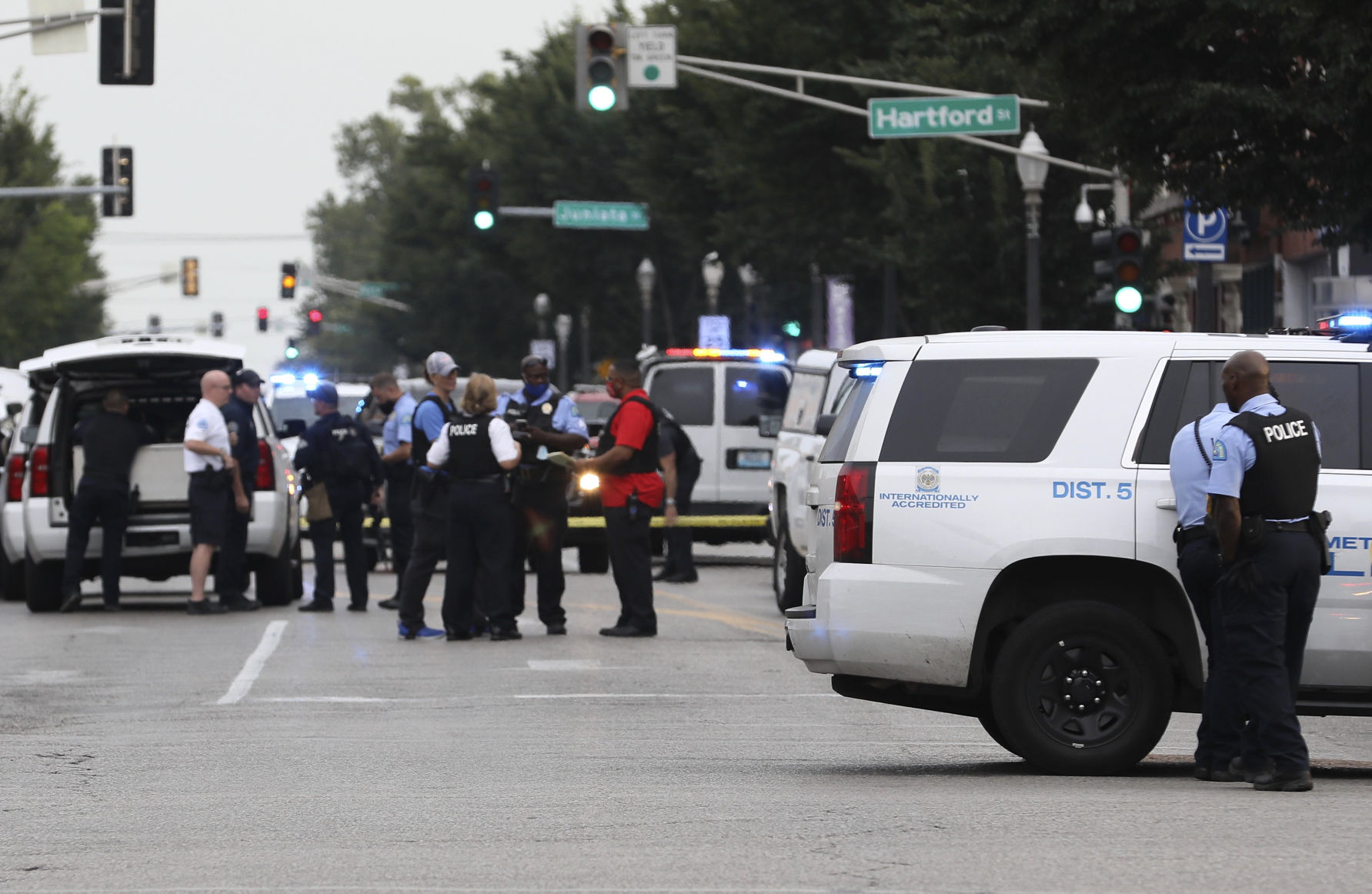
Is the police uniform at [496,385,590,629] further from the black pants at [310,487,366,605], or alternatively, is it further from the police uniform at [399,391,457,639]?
the black pants at [310,487,366,605]

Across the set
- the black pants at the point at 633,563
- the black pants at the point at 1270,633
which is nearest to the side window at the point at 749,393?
the black pants at the point at 633,563

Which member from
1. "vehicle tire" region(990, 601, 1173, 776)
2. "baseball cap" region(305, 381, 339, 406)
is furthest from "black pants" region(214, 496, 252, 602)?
"vehicle tire" region(990, 601, 1173, 776)

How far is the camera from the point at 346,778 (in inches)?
391

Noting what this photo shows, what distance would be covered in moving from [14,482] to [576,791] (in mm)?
12069

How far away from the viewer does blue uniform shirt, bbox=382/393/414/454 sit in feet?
63.6

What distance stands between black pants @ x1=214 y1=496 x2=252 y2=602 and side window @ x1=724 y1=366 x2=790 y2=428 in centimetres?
633

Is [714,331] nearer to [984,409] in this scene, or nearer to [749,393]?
[749,393]

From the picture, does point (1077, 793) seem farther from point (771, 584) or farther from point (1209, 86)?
point (771, 584)

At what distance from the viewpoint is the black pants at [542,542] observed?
55.9 feet

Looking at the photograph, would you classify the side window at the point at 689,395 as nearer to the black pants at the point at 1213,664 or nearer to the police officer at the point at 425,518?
the police officer at the point at 425,518

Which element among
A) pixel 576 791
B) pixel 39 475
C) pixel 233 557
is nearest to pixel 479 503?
pixel 233 557

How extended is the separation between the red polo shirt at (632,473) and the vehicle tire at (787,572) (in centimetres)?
215

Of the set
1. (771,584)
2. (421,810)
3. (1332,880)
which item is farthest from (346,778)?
(771,584)

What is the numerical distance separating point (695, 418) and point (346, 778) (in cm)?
1508
